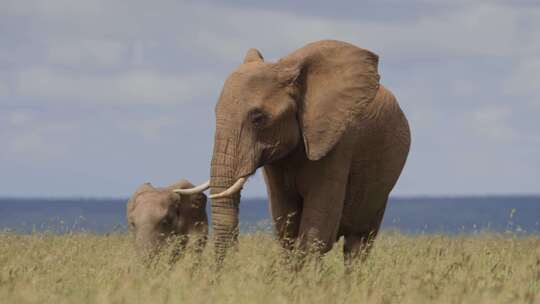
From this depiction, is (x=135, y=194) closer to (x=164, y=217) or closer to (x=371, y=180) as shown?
(x=164, y=217)

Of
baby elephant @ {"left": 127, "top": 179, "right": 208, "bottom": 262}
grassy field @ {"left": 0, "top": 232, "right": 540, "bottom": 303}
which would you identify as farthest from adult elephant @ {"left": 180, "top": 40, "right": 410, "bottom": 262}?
baby elephant @ {"left": 127, "top": 179, "right": 208, "bottom": 262}

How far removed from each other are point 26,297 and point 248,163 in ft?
9.00

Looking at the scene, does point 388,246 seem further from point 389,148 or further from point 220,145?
point 220,145

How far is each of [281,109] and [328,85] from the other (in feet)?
2.56

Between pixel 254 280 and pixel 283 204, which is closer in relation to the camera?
pixel 254 280

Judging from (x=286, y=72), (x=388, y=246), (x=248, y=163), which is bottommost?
(x=388, y=246)

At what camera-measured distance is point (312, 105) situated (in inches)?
504

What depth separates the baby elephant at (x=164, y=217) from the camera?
1441 centimetres

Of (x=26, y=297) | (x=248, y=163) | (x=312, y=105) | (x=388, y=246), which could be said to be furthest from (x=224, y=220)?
(x=388, y=246)

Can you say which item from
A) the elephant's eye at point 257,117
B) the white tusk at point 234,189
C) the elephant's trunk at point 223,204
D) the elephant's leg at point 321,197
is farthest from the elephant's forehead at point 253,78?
the elephant's leg at point 321,197

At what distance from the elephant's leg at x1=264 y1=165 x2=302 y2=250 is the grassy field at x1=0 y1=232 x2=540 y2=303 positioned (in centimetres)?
20

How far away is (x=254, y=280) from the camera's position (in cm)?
1152

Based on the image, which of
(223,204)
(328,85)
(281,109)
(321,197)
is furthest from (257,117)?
(321,197)

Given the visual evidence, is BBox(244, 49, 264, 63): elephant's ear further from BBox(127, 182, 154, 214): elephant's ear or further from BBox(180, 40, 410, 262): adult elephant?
BBox(127, 182, 154, 214): elephant's ear
